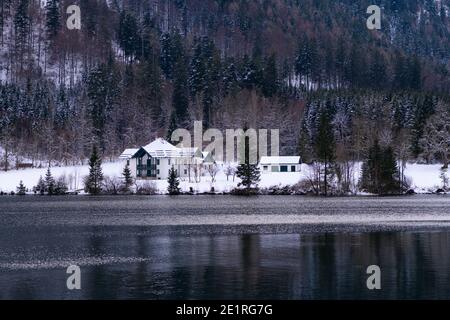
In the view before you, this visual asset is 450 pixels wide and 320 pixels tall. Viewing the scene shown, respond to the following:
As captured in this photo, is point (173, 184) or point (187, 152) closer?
point (173, 184)

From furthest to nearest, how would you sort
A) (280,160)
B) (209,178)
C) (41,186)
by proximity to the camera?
(280,160)
(209,178)
(41,186)

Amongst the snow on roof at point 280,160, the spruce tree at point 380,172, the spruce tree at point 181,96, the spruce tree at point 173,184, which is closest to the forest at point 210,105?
the spruce tree at point 181,96

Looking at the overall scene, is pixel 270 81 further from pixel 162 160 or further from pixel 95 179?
pixel 95 179

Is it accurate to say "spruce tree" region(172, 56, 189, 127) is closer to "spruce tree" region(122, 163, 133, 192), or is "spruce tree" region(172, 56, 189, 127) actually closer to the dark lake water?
"spruce tree" region(122, 163, 133, 192)

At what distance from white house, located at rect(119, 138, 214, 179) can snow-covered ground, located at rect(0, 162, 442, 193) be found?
3.00 m

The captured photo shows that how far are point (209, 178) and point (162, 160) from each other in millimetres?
10300

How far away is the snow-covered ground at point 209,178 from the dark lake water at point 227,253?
125 feet

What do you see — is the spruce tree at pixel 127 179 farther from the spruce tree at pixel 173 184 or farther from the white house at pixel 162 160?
the white house at pixel 162 160

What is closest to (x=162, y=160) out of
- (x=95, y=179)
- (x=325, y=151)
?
(x=95, y=179)

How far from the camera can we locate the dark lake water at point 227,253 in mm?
29312

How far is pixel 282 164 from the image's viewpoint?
12250cm

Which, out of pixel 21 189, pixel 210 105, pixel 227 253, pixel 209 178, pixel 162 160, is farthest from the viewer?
pixel 210 105

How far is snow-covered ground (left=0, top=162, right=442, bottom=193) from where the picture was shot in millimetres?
111750
